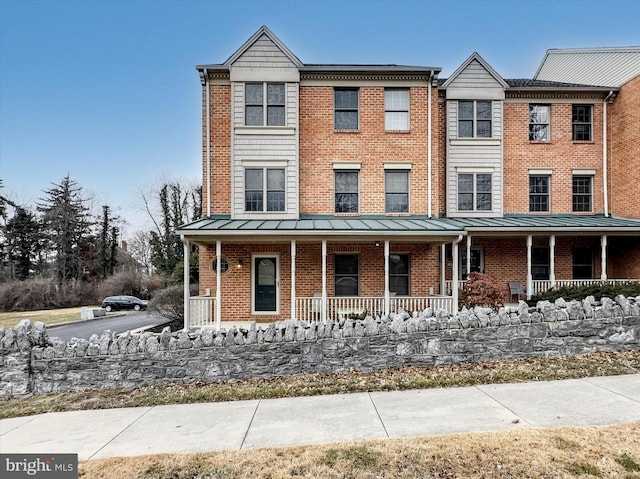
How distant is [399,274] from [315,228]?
4205mm

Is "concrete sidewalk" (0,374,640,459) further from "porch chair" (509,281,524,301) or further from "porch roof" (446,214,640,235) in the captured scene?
"porch chair" (509,281,524,301)

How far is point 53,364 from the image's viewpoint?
21.3 ft

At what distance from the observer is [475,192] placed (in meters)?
13.5

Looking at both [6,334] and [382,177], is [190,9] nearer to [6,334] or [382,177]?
[382,177]

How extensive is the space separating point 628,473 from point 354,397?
3322 mm

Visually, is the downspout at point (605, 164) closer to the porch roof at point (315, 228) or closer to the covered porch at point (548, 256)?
the covered porch at point (548, 256)

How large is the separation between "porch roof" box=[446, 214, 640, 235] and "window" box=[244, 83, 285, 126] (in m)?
7.36

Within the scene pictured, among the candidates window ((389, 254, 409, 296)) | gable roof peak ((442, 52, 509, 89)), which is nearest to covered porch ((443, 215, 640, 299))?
window ((389, 254, 409, 296))

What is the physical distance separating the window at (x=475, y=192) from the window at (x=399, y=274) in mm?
3238

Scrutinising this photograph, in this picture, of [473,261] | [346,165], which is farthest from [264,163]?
[473,261]

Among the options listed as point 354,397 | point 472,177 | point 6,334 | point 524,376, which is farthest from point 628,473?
point 472,177

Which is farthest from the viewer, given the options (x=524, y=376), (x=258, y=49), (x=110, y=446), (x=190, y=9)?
(x=190, y=9)

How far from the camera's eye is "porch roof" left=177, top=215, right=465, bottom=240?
1004 centimetres

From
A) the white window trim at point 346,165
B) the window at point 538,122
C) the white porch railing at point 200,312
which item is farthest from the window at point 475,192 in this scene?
the white porch railing at point 200,312
